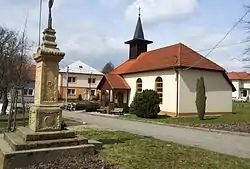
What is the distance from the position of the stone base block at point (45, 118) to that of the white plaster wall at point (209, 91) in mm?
19929

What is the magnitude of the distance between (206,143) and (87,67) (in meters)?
61.5

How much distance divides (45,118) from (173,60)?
22270mm

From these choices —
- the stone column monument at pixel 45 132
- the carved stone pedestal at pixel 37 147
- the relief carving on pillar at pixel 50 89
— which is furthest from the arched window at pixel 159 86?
the relief carving on pillar at pixel 50 89

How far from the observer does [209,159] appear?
8.72m

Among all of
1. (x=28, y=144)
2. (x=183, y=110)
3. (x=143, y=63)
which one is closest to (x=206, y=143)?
(x=28, y=144)

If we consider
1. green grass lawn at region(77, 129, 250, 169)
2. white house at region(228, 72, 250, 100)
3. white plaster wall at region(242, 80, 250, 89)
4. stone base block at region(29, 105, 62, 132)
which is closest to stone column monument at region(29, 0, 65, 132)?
stone base block at region(29, 105, 62, 132)

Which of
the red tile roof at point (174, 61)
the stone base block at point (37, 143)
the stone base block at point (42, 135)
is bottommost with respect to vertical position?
the stone base block at point (37, 143)

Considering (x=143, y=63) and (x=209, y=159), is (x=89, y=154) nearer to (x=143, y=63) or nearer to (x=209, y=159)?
(x=209, y=159)

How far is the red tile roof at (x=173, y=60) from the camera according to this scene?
29.0m

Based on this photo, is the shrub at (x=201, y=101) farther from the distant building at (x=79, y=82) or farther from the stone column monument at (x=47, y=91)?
the distant building at (x=79, y=82)

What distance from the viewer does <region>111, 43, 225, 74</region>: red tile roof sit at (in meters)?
29.0

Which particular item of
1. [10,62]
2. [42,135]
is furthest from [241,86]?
[42,135]

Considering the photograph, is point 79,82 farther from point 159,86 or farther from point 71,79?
point 159,86

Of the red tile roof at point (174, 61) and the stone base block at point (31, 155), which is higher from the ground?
the red tile roof at point (174, 61)
